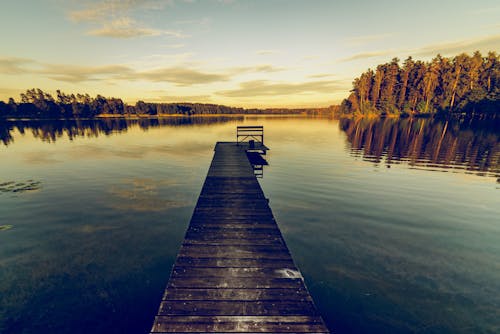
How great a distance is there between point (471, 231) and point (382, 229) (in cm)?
393

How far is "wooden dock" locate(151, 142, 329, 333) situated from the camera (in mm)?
4062

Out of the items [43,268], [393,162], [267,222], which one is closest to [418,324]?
[267,222]

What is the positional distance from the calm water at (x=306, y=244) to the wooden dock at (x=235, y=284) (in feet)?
5.40

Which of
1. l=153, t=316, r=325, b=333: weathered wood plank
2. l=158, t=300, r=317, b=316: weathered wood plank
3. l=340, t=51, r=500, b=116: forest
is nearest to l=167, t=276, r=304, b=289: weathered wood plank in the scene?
l=158, t=300, r=317, b=316: weathered wood plank

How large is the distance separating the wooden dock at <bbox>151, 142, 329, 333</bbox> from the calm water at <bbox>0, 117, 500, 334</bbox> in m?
1.65

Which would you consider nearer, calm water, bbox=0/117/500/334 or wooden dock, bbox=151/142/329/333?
wooden dock, bbox=151/142/329/333

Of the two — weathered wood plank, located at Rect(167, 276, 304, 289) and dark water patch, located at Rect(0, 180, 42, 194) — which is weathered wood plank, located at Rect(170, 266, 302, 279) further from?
dark water patch, located at Rect(0, 180, 42, 194)

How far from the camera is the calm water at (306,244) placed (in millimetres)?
5684

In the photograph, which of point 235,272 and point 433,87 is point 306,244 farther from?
point 433,87

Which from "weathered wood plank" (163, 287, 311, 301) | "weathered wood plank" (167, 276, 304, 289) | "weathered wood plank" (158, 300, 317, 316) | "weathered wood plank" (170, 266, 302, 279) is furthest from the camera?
"weathered wood plank" (170, 266, 302, 279)

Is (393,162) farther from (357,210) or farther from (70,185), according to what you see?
(70,185)

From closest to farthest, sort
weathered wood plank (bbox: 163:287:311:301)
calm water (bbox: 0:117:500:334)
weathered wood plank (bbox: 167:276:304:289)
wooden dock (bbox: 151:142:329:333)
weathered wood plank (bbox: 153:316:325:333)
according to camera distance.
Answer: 1. weathered wood plank (bbox: 153:316:325:333)
2. wooden dock (bbox: 151:142:329:333)
3. weathered wood plank (bbox: 163:287:311:301)
4. weathered wood plank (bbox: 167:276:304:289)
5. calm water (bbox: 0:117:500:334)

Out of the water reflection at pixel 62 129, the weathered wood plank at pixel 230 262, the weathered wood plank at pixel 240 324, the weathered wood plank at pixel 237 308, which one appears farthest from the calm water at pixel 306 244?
the water reflection at pixel 62 129

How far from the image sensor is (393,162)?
22.1 m
